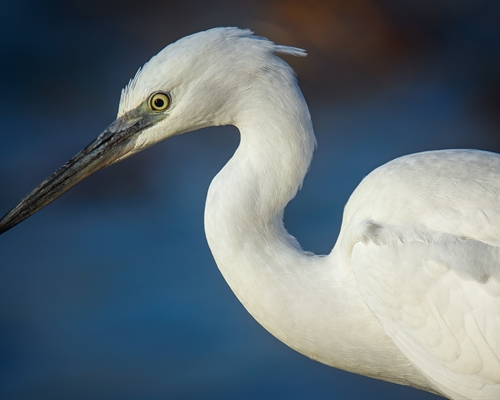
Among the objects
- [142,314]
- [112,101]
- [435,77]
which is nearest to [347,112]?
[435,77]

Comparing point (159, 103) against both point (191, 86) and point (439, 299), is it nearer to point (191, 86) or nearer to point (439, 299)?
point (191, 86)

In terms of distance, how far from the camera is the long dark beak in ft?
6.34

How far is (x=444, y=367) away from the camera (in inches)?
69.1

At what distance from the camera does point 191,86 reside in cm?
186

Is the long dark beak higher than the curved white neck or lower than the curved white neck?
higher

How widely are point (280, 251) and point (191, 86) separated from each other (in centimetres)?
49

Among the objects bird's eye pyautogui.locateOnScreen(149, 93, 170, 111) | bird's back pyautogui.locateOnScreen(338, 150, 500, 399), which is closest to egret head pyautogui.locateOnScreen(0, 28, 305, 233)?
bird's eye pyautogui.locateOnScreen(149, 93, 170, 111)

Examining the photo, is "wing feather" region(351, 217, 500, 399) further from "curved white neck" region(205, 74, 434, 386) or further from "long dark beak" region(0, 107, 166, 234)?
"long dark beak" region(0, 107, 166, 234)

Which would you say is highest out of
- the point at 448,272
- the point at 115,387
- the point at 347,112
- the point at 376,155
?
the point at 347,112

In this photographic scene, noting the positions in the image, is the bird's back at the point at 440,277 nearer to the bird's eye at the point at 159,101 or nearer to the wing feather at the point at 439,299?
the wing feather at the point at 439,299

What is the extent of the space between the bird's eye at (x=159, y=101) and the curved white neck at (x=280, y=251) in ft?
0.70

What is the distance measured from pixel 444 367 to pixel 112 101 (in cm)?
522

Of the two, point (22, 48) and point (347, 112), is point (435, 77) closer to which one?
point (347, 112)

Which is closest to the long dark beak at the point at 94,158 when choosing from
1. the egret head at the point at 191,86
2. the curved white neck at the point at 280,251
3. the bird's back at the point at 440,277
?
Result: the egret head at the point at 191,86
